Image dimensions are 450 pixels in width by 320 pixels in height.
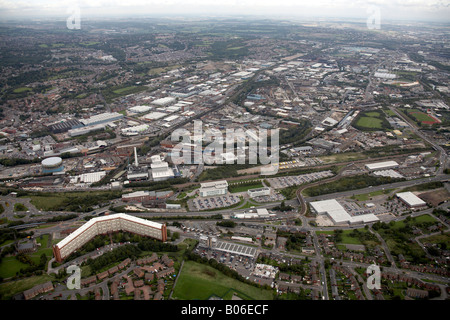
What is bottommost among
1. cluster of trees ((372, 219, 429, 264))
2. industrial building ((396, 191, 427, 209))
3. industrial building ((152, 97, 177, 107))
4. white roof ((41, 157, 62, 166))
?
cluster of trees ((372, 219, 429, 264))

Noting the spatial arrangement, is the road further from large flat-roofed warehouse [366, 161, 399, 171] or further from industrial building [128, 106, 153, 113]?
industrial building [128, 106, 153, 113]

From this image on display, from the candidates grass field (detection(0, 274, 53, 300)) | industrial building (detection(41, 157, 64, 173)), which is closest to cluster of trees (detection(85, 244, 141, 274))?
grass field (detection(0, 274, 53, 300))

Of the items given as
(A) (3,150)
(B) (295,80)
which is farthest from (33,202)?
(B) (295,80)

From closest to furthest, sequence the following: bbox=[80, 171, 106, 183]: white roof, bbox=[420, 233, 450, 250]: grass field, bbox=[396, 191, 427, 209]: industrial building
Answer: bbox=[420, 233, 450, 250]: grass field < bbox=[396, 191, 427, 209]: industrial building < bbox=[80, 171, 106, 183]: white roof

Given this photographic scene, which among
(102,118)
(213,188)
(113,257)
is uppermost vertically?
(102,118)

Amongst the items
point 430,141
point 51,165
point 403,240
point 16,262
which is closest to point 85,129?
point 51,165

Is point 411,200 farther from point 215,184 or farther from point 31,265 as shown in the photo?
point 31,265

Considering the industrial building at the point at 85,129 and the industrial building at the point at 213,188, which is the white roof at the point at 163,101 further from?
the industrial building at the point at 213,188
